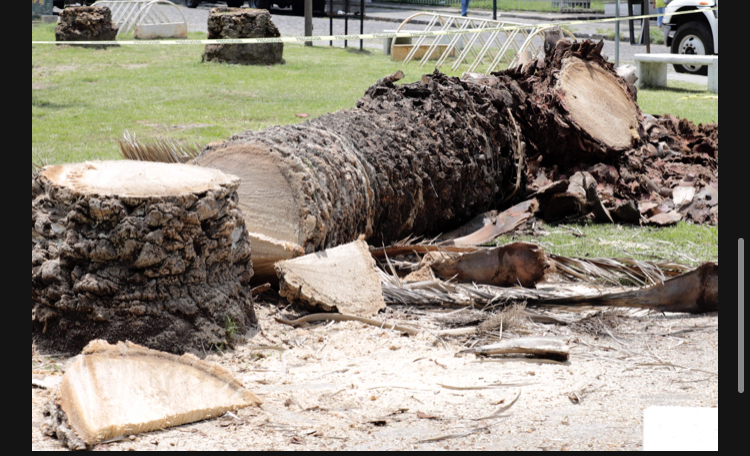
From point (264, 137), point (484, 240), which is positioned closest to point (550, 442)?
point (264, 137)

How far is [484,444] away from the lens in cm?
269

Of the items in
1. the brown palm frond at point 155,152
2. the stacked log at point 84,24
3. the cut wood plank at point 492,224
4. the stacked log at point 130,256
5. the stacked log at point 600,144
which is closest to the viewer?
the stacked log at point 130,256

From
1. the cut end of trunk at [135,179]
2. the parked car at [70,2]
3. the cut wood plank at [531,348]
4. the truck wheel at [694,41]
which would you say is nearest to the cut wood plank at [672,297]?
the cut wood plank at [531,348]

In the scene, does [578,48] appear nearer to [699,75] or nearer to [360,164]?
[360,164]

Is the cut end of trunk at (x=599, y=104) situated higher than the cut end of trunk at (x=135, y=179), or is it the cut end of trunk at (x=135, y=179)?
the cut end of trunk at (x=599, y=104)

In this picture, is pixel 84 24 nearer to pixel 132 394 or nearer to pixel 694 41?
pixel 694 41

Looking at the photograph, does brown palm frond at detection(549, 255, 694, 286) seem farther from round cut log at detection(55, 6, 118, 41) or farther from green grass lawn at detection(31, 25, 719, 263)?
round cut log at detection(55, 6, 118, 41)

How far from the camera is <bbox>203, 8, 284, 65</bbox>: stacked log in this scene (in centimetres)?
1415

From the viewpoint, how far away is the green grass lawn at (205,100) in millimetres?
5719

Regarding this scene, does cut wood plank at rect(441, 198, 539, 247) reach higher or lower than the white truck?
lower

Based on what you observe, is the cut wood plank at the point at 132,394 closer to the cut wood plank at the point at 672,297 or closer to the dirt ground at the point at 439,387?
the dirt ground at the point at 439,387

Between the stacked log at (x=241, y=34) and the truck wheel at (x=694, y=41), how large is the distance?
7699 millimetres

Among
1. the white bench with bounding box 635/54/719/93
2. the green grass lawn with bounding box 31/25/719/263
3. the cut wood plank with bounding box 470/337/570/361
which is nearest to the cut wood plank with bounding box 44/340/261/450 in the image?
the cut wood plank with bounding box 470/337/570/361

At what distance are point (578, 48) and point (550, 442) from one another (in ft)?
16.4
